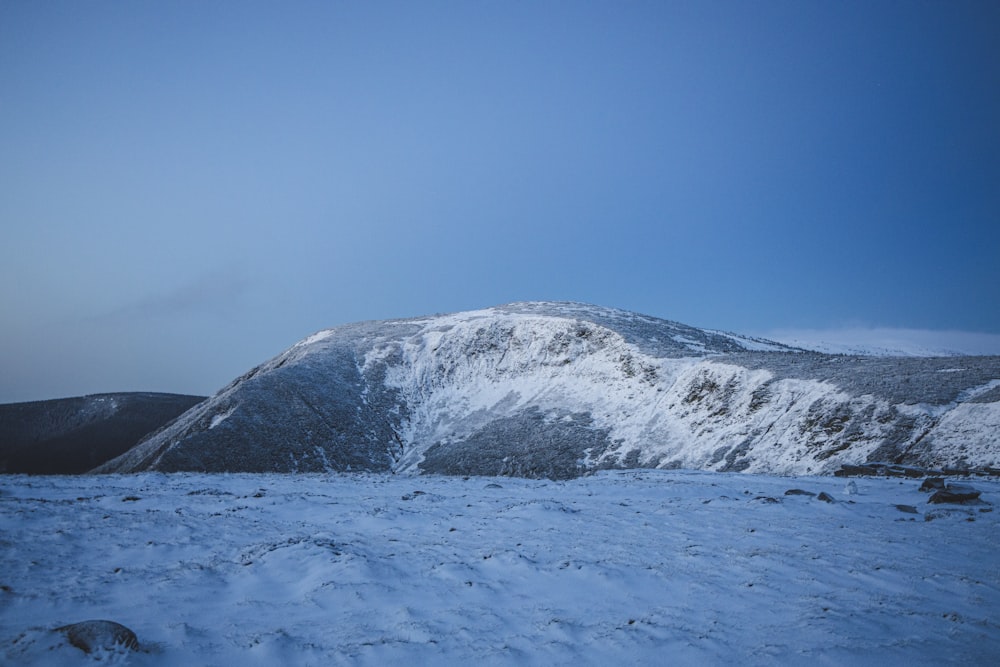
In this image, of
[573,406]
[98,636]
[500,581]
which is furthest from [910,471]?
[573,406]

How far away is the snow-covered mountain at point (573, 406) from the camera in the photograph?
2869 centimetres

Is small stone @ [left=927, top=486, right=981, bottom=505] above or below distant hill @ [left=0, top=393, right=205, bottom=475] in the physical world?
A: above

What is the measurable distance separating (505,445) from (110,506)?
37058 mm

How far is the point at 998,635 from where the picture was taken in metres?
6.34

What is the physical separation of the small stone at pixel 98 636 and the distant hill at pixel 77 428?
88.6 metres

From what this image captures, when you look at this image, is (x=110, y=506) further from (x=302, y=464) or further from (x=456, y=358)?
(x=456, y=358)

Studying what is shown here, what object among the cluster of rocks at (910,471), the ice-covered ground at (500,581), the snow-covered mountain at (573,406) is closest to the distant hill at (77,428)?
the snow-covered mountain at (573,406)

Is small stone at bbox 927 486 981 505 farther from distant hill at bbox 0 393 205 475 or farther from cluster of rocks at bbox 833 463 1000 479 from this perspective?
distant hill at bbox 0 393 205 475

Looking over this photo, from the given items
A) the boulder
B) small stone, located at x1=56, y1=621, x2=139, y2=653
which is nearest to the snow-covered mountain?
the boulder

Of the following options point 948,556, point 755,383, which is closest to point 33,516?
point 948,556

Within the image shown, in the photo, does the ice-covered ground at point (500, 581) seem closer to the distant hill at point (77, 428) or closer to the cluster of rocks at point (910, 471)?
the cluster of rocks at point (910, 471)

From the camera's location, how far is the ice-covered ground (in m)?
6.00

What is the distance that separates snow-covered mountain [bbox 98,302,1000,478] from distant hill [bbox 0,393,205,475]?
29.7m

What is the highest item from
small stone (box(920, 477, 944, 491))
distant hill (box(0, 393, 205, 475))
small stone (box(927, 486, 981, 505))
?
small stone (box(927, 486, 981, 505))
